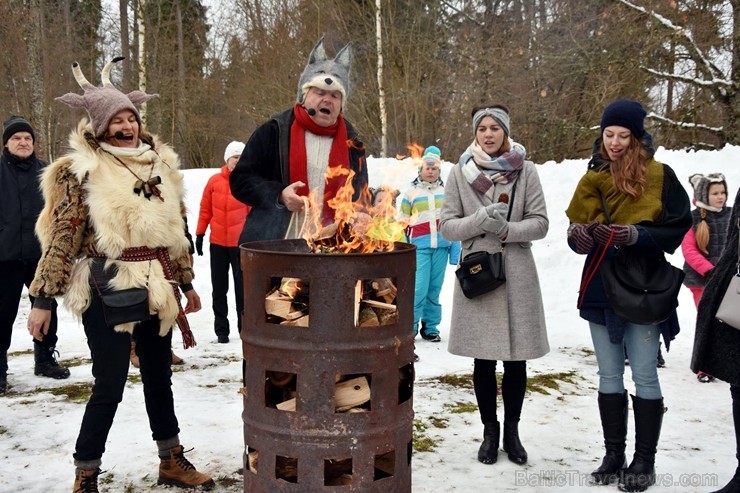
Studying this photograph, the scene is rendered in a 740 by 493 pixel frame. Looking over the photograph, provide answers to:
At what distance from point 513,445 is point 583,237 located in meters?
1.39

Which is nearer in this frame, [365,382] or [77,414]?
[365,382]

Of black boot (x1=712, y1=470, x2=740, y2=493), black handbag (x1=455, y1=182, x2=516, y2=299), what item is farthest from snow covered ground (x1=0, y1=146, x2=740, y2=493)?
black handbag (x1=455, y1=182, x2=516, y2=299)

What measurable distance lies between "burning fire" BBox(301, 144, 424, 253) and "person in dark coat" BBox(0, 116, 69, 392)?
11.0 ft

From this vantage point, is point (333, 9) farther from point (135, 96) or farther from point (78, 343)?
point (135, 96)

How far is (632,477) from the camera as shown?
11.8ft

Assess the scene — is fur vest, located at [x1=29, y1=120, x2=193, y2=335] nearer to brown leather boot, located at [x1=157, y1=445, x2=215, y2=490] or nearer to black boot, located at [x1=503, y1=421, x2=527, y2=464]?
brown leather boot, located at [x1=157, y1=445, x2=215, y2=490]

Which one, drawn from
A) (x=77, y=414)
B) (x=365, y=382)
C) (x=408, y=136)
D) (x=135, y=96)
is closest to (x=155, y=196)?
(x=135, y=96)

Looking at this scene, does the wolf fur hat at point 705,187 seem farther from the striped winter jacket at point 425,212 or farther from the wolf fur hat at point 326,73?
the wolf fur hat at point 326,73

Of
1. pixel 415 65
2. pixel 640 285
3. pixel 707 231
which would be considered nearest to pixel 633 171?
pixel 640 285

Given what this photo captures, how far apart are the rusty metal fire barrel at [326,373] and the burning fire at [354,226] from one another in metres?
0.26

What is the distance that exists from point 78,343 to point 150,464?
12.6 ft

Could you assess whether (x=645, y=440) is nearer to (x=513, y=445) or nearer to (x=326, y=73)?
(x=513, y=445)

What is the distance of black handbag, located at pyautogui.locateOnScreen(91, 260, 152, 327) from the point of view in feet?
10.5

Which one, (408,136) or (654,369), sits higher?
(408,136)
